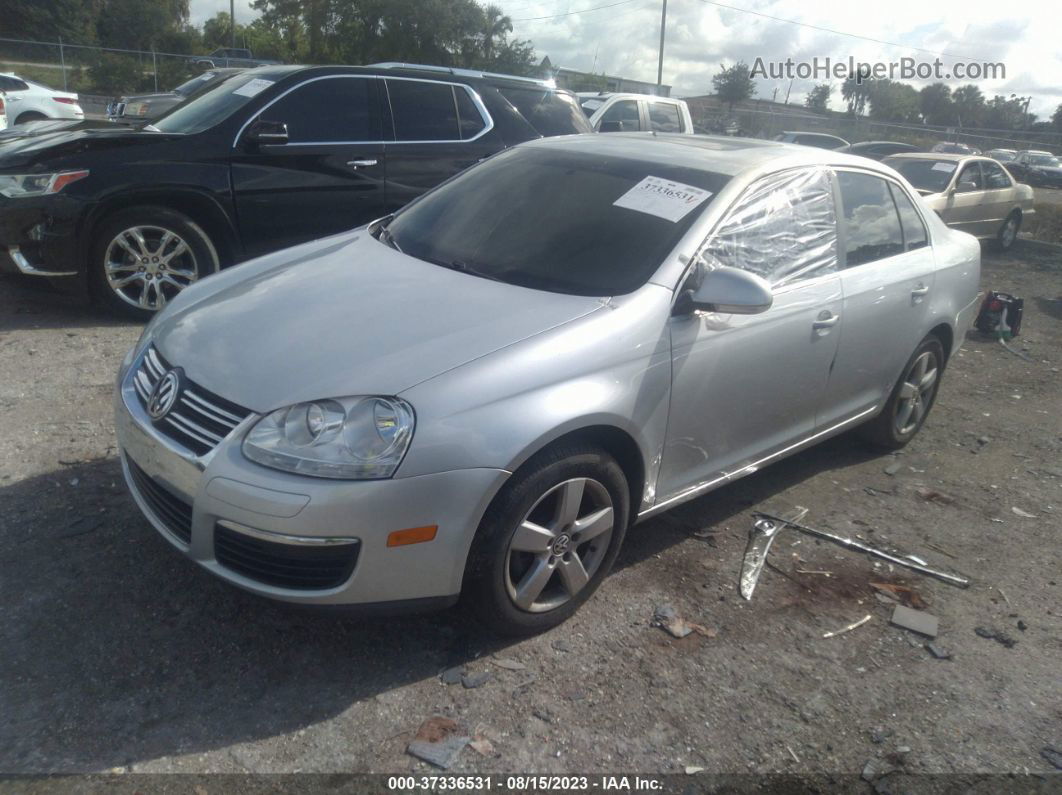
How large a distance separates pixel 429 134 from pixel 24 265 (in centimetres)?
307

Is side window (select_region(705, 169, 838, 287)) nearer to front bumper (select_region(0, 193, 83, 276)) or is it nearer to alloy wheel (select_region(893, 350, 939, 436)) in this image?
alloy wheel (select_region(893, 350, 939, 436))

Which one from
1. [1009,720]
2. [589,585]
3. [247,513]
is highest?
[247,513]

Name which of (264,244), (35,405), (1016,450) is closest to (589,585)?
(35,405)

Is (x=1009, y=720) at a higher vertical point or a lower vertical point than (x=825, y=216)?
lower

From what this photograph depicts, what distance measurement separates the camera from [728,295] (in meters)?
3.30

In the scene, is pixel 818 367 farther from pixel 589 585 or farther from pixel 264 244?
pixel 264 244

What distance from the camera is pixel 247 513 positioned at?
263cm

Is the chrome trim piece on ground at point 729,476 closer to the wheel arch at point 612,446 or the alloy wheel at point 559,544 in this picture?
the wheel arch at point 612,446

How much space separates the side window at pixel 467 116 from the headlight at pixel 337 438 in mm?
5051

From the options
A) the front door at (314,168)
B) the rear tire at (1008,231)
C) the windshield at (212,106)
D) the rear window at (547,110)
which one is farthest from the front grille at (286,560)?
the rear tire at (1008,231)

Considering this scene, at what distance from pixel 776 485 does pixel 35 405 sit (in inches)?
155

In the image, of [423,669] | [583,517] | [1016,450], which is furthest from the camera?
[1016,450]

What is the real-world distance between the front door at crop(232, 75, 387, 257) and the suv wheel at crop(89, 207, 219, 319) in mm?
366

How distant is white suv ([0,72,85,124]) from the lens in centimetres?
1820
